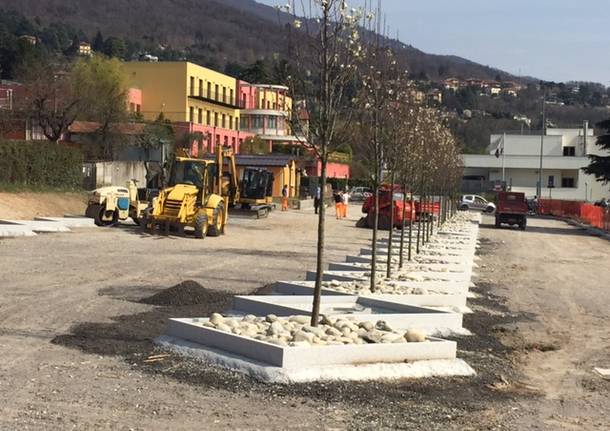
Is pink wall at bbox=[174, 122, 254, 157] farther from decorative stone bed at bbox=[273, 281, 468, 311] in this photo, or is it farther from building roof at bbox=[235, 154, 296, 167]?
decorative stone bed at bbox=[273, 281, 468, 311]

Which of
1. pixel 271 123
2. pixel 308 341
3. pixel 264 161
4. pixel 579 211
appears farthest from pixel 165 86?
pixel 308 341

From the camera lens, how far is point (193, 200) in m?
29.9

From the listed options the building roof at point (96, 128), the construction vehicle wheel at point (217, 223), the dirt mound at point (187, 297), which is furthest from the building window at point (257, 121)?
the dirt mound at point (187, 297)

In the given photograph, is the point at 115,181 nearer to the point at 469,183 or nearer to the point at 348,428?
the point at 348,428

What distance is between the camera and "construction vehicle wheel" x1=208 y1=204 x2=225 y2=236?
30906mm

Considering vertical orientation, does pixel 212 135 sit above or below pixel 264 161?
above

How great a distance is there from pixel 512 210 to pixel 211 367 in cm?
4277

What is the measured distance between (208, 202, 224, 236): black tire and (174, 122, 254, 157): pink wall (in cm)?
3200

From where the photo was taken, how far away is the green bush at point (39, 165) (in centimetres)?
3919

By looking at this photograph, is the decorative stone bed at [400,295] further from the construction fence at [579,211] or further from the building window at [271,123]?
the building window at [271,123]

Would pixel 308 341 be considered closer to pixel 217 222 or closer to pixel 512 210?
pixel 217 222

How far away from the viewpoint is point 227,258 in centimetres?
2328

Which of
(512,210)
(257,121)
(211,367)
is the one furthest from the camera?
(257,121)

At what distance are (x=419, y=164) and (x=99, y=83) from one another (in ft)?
153
